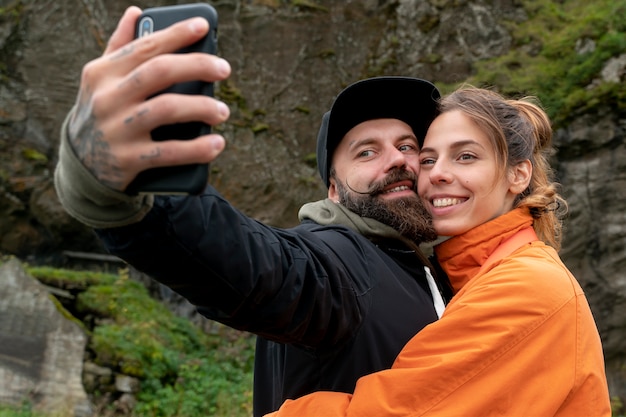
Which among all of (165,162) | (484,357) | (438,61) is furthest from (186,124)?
(438,61)

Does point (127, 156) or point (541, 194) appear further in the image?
point (541, 194)

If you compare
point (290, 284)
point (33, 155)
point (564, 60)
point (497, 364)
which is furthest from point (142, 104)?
point (33, 155)

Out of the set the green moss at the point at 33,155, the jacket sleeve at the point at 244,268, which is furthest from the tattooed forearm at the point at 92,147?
the green moss at the point at 33,155

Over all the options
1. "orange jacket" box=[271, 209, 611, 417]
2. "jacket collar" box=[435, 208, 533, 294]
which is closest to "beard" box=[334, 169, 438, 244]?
"jacket collar" box=[435, 208, 533, 294]

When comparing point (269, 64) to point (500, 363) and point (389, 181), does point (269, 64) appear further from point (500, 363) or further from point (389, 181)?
point (500, 363)

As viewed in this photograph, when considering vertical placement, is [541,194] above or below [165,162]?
below

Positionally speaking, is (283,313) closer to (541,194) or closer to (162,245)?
(162,245)

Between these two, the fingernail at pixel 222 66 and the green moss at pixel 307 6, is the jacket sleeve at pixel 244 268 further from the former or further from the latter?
the green moss at pixel 307 6

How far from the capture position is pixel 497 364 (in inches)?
58.1

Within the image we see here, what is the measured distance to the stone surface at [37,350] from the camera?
6617mm

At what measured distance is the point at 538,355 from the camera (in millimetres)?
1495

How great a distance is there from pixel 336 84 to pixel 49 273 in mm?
4723

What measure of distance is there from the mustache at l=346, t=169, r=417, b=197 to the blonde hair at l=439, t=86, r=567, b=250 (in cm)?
27

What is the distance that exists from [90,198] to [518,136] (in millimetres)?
1628
